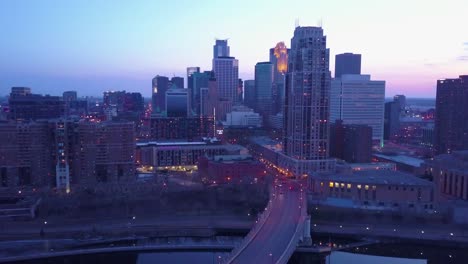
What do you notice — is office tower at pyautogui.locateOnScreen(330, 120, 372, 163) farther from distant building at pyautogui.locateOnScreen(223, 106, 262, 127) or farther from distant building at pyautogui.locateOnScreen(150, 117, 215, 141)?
distant building at pyautogui.locateOnScreen(223, 106, 262, 127)

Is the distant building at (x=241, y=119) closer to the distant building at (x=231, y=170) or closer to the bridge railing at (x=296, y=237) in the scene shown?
the distant building at (x=231, y=170)

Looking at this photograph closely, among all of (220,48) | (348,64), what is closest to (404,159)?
(348,64)

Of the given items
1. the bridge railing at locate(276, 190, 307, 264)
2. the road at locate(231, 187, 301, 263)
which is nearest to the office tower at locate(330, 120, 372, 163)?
the road at locate(231, 187, 301, 263)

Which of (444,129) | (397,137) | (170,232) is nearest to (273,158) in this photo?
(444,129)

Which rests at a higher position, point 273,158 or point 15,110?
point 15,110

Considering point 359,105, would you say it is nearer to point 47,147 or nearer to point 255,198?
point 255,198

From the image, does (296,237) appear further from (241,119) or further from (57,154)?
(241,119)

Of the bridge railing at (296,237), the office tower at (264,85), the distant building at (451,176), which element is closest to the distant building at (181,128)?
the distant building at (451,176)
